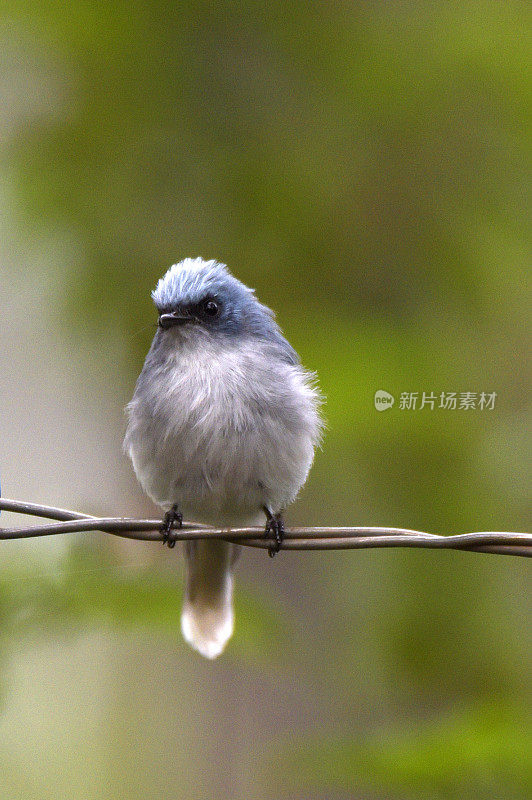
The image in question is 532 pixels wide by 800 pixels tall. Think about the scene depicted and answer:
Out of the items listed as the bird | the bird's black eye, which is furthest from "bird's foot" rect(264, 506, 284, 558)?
the bird's black eye

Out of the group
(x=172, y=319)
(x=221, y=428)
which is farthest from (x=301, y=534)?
(x=172, y=319)

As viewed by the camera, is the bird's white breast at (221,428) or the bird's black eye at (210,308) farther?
the bird's black eye at (210,308)

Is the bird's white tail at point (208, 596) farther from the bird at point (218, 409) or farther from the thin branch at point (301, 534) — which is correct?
the thin branch at point (301, 534)

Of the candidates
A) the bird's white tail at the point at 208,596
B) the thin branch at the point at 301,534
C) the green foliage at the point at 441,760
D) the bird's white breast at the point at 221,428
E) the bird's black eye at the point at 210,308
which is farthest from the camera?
the bird's white tail at the point at 208,596

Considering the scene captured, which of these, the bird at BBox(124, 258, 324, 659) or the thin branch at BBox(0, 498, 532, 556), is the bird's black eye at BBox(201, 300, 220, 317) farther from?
the thin branch at BBox(0, 498, 532, 556)

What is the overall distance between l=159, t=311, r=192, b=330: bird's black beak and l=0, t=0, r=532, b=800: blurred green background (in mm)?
596

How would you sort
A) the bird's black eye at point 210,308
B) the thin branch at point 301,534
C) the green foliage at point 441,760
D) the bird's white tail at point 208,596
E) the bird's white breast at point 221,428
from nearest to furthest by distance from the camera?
the thin branch at point 301,534
the green foliage at point 441,760
the bird's white breast at point 221,428
the bird's black eye at point 210,308
the bird's white tail at point 208,596

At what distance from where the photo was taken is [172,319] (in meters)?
2.32

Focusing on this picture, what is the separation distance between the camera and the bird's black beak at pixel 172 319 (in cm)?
231

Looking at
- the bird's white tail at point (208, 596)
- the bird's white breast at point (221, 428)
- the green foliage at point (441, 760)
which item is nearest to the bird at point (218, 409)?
the bird's white breast at point (221, 428)

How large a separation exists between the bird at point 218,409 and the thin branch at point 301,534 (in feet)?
1.98

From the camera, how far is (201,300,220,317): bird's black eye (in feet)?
7.85

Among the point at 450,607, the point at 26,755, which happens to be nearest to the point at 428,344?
the point at 450,607

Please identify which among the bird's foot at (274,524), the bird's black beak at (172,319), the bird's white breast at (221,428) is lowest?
the bird's foot at (274,524)
